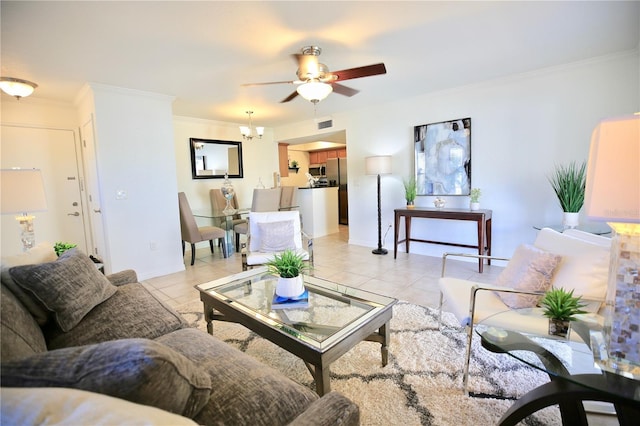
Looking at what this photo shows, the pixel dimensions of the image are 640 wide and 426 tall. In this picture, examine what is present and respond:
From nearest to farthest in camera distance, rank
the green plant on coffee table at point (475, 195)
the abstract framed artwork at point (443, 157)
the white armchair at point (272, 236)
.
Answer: the white armchair at point (272, 236) < the green plant on coffee table at point (475, 195) < the abstract framed artwork at point (443, 157)

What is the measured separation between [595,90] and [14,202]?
523 centimetres

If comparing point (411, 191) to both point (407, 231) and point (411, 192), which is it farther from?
point (407, 231)

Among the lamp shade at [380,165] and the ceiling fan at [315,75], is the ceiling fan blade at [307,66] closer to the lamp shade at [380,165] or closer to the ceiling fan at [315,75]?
the ceiling fan at [315,75]

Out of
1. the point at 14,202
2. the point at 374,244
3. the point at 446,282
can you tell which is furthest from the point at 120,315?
the point at 374,244

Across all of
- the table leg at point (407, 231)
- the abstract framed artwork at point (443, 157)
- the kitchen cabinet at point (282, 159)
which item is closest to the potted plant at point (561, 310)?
the abstract framed artwork at point (443, 157)

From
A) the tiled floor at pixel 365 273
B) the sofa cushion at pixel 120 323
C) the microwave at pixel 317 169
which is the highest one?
the microwave at pixel 317 169

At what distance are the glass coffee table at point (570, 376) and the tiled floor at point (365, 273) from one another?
1407 millimetres

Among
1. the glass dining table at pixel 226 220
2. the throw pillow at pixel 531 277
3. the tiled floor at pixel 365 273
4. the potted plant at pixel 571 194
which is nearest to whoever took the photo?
the throw pillow at pixel 531 277

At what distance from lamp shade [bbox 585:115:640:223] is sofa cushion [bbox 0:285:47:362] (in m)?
1.91

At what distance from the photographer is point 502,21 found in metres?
2.21

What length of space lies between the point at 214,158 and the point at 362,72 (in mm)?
3954

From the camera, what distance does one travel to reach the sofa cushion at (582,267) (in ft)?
4.79

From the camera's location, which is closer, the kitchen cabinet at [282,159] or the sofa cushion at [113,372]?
the sofa cushion at [113,372]

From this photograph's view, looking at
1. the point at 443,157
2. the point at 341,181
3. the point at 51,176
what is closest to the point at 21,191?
the point at 51,176
